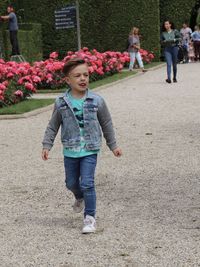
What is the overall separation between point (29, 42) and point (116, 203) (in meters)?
23.3

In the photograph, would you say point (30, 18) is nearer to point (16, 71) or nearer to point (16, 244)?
point (16, 71)

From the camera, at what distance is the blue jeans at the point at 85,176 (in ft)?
18.3

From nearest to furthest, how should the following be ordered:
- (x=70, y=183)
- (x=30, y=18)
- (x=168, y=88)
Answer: (x=70, y=183) < (x=168, y=88) < (x=30, y=18)

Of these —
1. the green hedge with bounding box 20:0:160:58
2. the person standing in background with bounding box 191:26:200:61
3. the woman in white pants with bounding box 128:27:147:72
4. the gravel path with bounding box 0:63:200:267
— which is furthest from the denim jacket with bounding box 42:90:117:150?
the person standing in background with bounding box 191:26:200:61

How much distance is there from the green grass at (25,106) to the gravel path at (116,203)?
2102 millimetres

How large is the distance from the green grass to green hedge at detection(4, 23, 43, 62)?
977 centimetres

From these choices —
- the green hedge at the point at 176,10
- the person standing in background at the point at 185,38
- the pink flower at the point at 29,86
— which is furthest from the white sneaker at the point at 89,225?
the green hedge at the point at 176,10

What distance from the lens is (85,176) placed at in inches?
219

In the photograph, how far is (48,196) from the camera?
6910 mm

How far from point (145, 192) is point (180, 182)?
54 cm

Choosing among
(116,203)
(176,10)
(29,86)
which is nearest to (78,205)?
(116,203)

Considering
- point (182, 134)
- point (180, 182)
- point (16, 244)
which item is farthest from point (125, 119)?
point (16, 244)

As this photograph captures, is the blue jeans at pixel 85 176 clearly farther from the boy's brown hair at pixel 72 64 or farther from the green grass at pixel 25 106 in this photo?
the green grass at pixel 25 106

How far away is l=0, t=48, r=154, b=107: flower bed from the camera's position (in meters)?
16.1
